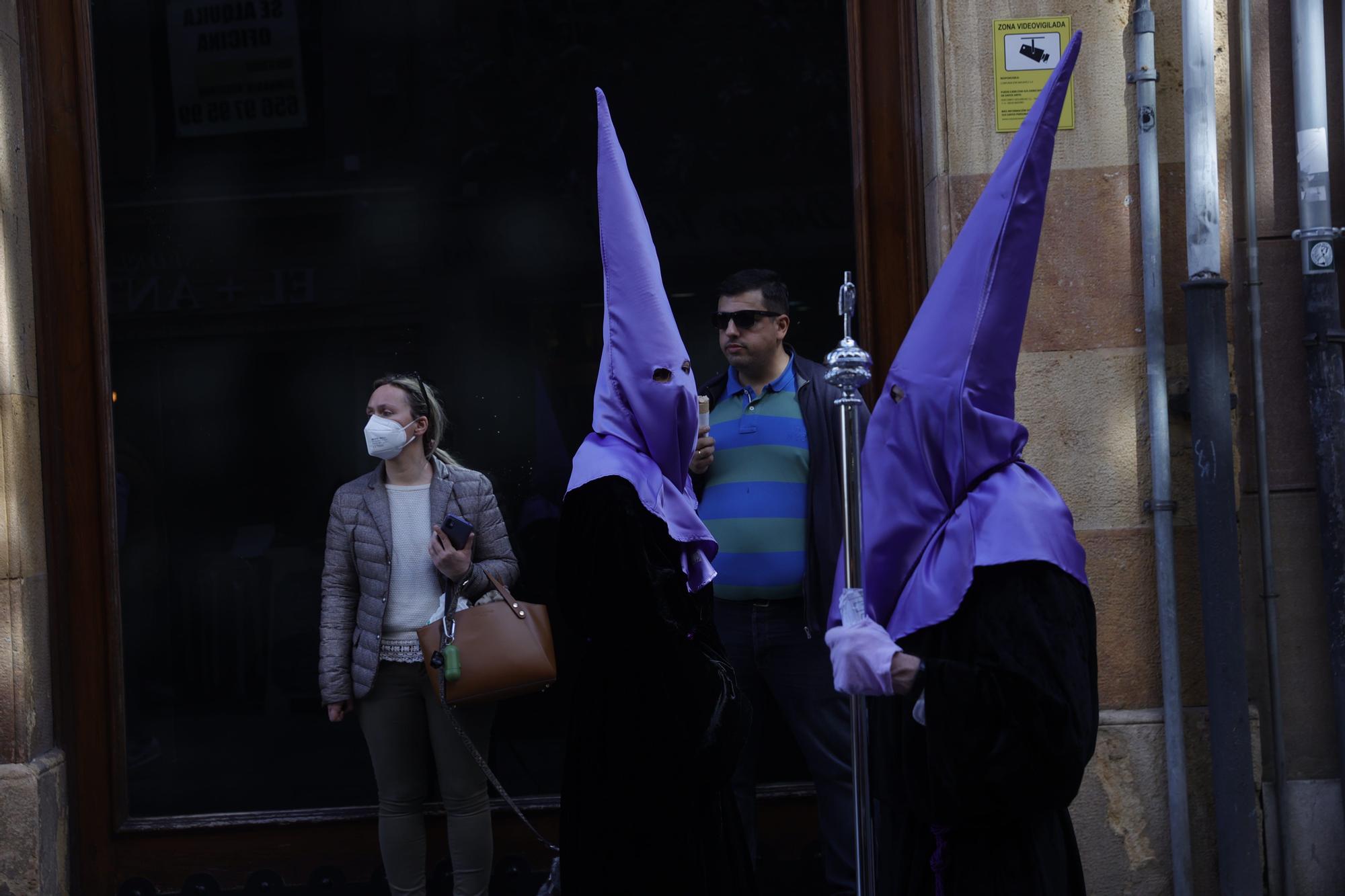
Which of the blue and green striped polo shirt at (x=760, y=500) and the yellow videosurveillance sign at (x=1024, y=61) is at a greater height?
the yellow videosurveillance sign at (x=1024, y=61)

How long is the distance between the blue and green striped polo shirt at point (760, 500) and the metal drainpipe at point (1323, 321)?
1.84m

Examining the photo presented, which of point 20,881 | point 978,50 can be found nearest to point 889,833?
point 978,50

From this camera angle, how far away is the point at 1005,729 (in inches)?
81.7

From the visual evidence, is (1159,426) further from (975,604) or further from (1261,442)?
(975,604)

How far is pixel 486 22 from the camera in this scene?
531 centimetres

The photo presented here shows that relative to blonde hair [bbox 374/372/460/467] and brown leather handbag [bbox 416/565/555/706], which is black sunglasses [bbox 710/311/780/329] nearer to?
blonde hair [bbox 374/372/460/467]

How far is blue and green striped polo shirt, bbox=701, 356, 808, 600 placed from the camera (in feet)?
13.5

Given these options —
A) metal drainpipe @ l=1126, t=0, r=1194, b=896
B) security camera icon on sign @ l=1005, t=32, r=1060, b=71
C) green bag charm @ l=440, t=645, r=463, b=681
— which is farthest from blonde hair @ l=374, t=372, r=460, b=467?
metal drainpipe @ l=1126, t=0, r=1194, b=896

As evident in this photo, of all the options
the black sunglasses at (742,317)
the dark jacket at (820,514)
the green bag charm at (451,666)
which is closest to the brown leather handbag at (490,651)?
the green bag charm at (451,666)

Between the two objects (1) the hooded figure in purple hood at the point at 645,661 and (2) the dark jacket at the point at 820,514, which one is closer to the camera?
(1) the hooded figure in purple hood at the point at 645,661

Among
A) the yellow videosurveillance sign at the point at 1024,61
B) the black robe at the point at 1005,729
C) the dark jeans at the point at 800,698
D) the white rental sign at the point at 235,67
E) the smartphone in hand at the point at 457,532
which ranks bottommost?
the dark jeans at the point at 800,698

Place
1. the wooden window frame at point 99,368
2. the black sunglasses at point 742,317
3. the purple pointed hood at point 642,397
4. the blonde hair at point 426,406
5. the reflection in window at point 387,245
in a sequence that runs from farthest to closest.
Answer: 1. the reflection in window at point 387,245
2. the wooden window frame at point 99,368
3. the blonde hair at point 426,406
4. the black sunglasses at point 742,317
5. the purple pointed hood at point 642,397

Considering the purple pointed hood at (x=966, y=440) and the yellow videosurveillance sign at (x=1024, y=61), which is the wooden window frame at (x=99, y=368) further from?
the purple pointed hood at (x=966, y=440)

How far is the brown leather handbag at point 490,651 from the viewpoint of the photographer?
163 inches
